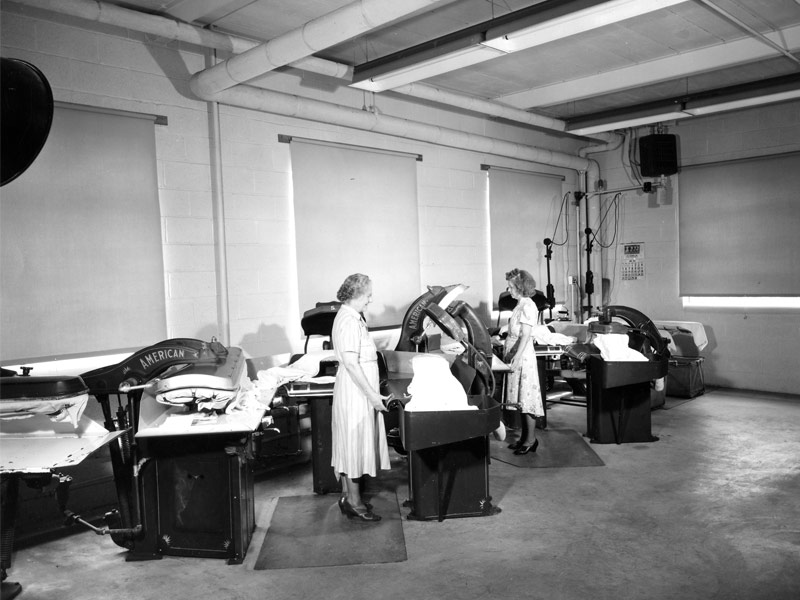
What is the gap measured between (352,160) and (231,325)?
1.88 metres

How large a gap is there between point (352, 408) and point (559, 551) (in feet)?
4.24

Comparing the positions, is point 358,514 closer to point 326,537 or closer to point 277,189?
point 326,537

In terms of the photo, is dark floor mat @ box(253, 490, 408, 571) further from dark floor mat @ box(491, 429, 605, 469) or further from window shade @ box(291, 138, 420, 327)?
window shade @ box(291, 138, 420, 327)

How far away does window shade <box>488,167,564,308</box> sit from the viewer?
7.46 m

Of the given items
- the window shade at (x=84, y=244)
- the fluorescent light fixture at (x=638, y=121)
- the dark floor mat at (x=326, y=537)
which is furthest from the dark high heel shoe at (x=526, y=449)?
the fluorescent light fixture at (x=638, y=121)

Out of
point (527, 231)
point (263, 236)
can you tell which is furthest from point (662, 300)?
point (263, 236)

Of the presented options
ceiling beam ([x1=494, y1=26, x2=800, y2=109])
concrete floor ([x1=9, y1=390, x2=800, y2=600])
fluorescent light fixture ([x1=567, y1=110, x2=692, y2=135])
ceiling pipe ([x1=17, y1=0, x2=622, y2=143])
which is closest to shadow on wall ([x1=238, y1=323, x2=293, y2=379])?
concrete floor ([x1=9, y1=390, x2=800, y2=600])

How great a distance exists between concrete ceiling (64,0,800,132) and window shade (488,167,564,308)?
0.99 meters

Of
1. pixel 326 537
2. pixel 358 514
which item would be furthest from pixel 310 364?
pixel 326 537

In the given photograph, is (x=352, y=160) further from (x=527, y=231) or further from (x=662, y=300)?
(x=662, y=300)

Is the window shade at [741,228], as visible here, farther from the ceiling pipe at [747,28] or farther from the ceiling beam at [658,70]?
the ceiling pipe at [747,28]

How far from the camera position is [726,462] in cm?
479

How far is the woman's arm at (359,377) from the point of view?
3.64 m

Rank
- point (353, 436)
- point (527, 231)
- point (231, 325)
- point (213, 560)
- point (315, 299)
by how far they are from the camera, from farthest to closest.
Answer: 1. point (527, 231)
2. point (315, 299)
3. point (231, 325)
4. point (353, 436)
5. point (213, 560)
